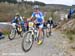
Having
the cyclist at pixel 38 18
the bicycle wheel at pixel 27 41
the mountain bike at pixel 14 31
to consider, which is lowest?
the mountain bike at pixel 14 31

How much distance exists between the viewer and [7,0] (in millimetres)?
66750

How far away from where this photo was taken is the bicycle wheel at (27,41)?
1297cm

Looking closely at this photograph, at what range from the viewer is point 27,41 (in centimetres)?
1316

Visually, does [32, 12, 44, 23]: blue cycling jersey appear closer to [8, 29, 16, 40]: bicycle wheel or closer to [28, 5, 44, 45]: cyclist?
[28, 5, 44, 45]: cyclist

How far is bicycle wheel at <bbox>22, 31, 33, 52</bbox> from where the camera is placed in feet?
42.5

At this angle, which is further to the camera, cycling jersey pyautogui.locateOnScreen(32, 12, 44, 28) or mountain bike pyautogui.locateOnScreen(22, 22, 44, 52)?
cycling jersey pyautogui.locateOnScreen(32, 12, 44, 28)

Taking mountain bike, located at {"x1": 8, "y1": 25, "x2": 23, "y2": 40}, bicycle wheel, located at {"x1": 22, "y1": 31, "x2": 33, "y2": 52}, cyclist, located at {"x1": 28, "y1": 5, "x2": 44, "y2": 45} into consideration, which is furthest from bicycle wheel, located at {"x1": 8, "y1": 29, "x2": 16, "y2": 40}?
bicycle wheel, located at {"x1": 22, "y1": 31, "x2": 33, "y2": 52}

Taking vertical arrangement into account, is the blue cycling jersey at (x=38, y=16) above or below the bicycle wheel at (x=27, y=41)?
above

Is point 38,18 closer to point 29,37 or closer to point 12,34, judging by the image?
point 29,37

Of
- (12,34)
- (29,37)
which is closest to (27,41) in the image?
(29,37)

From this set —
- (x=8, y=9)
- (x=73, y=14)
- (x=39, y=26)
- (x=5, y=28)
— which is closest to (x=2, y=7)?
(x=8, y=9)

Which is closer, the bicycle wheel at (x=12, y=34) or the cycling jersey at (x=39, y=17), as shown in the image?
the cycling jersey at (x=39, y=17)

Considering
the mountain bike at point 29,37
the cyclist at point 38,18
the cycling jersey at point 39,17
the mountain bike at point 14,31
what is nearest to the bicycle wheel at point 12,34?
the mountain bike at point 14,31

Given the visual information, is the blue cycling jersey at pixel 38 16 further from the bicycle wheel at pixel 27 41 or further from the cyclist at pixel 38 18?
the bicycle wheel at pixel 27 41
